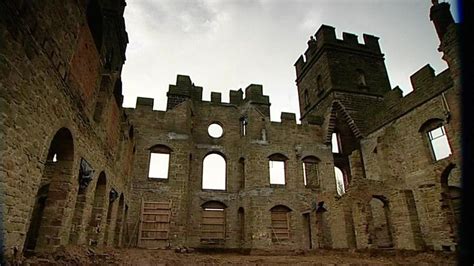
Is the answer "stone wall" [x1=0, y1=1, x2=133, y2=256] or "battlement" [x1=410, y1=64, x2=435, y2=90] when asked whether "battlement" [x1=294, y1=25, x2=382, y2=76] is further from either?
"stone wall" [x1=0, y1=1, x2=133, y2=256]

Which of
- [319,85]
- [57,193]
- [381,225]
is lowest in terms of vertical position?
[381,225]

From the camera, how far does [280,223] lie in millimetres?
16094

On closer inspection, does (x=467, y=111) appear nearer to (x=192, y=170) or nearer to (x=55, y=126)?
(x=55, y=126)

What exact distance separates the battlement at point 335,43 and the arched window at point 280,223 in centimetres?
1271

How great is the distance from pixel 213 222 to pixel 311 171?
24.4 ft

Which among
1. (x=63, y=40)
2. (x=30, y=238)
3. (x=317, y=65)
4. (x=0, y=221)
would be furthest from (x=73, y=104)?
(x=317, y=65)

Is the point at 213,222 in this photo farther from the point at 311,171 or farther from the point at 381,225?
the point at 381,225

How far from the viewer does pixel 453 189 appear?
12109 millimetres

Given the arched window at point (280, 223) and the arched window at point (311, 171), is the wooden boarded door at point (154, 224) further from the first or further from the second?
the arched window at point (311, 171)

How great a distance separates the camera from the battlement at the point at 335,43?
21.3 m

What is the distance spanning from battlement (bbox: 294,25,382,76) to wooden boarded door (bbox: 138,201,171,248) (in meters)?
16.3

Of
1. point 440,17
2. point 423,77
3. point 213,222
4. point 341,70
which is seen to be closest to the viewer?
point 440,17

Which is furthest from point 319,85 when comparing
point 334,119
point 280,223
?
point 280,223

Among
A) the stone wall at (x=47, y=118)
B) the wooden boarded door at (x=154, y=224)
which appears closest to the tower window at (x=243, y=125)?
the wooden boarded door at (x=154, y=224)
